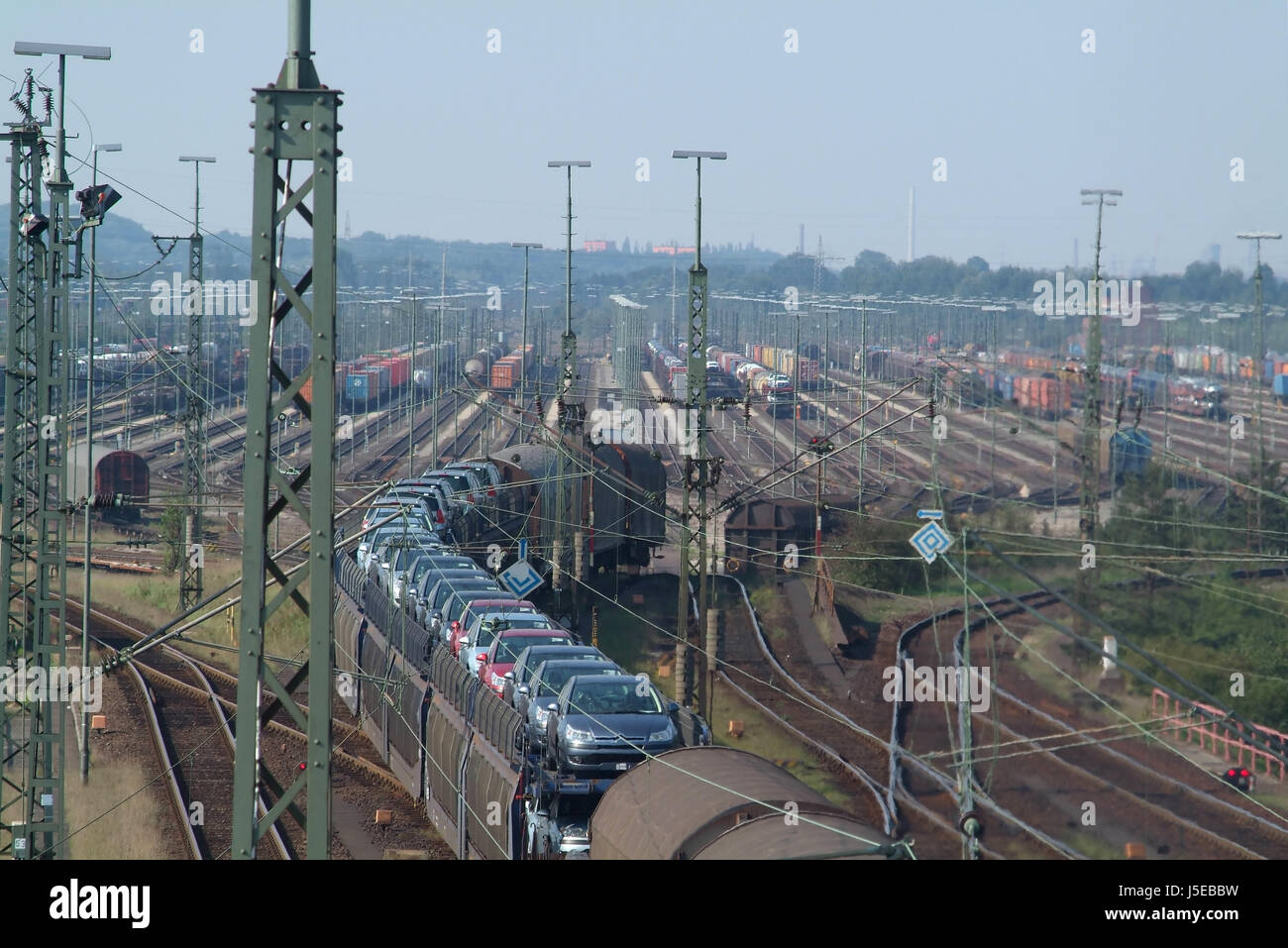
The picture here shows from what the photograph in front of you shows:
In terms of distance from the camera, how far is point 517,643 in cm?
1623

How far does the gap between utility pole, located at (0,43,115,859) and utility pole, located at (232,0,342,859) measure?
267 inches

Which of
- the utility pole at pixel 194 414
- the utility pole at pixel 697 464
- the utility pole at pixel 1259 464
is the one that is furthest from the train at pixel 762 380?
the utility pole at pixel 697 464

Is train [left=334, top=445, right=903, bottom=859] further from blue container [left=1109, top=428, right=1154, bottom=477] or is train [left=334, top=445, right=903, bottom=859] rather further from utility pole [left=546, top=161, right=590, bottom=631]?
blue container [left=1109, top=428, right=1154, bottom=477]

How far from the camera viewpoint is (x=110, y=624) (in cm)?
2764

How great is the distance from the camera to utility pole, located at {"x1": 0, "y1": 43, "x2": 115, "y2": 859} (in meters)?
12.3

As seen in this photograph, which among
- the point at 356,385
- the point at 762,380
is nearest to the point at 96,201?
the point at 356,385

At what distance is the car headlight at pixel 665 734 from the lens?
42.2 feet

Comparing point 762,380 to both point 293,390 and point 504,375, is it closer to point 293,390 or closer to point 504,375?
point 504,375

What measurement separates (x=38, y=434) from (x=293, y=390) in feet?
23.7

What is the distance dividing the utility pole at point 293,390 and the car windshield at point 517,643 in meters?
9.24

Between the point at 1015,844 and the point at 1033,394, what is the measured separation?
37006 millimetres

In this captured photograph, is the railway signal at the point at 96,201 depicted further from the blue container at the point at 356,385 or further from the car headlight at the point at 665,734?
the blue container at the point at 356,385
